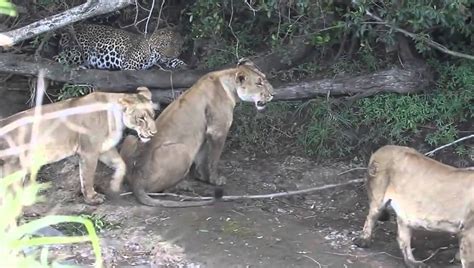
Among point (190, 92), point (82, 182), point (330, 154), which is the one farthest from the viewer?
point (330, 154)

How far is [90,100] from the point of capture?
6832mm

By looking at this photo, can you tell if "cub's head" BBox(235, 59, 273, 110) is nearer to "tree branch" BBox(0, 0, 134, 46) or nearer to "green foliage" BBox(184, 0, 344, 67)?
"green foliage" BBox(184, 0, 344, 67)

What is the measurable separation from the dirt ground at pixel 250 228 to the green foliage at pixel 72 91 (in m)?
0.78

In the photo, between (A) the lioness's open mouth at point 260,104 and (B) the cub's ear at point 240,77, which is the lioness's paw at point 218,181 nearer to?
(A) the lioness's open mouth at point 260,104

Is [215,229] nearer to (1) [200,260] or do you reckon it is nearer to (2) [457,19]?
(1) [200,260]

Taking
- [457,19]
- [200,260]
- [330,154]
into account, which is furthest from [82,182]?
[457,19]

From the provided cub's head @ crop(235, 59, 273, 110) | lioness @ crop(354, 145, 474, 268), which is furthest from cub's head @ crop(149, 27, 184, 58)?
lioness @ crop(354, 145, 474, 268)

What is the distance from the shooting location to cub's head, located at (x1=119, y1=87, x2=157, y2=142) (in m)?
6.88

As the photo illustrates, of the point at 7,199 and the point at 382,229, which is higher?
the point at 7,199

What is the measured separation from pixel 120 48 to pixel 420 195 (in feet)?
16.8

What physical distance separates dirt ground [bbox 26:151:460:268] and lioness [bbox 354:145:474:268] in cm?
39

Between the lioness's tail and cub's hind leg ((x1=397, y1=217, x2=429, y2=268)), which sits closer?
cub's hind leg ((x1=397, y1=217, x2=429, y2=268))

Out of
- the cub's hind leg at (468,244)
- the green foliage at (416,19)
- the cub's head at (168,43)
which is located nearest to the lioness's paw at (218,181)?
the green foliage at (416,19)

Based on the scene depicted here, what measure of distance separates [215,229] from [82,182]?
1.21 m
